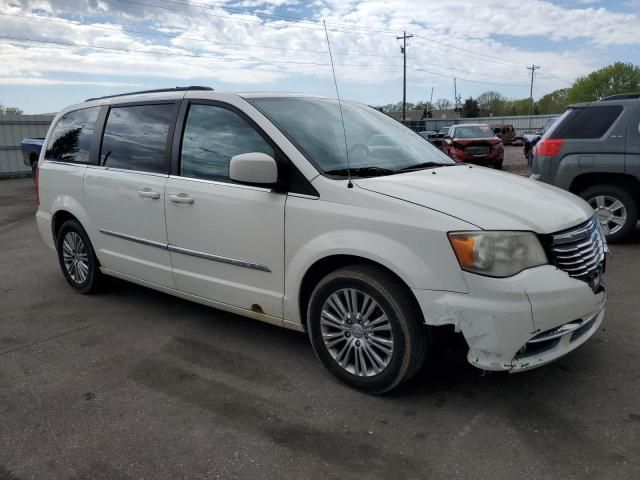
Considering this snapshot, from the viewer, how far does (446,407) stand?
3047 mm

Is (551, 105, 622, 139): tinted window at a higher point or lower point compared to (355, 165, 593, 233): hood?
higher

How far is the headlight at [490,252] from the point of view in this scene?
2713 mm

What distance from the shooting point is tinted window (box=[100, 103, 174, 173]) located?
4.13 m

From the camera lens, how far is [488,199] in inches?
120

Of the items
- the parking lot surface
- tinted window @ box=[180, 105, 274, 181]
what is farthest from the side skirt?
tinted window @ box=[180, 105, 274, 181]

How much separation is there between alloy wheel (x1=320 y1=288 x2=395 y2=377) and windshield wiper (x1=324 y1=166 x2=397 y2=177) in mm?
726

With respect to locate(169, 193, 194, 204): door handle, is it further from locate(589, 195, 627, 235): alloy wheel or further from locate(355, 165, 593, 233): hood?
locate(589, 195, 627, 235): alloy wheel

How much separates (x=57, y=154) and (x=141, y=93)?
1.30 meters

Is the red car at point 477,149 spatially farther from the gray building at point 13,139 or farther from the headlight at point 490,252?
the headlight at point 490,252

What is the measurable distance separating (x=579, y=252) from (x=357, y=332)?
1.32 m

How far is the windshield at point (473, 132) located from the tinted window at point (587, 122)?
11474mm

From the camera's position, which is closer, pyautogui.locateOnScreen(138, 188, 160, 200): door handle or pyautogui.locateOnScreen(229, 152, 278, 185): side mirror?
pyautogui.locateOnScreen(229, 152, 278, 185): side mirror

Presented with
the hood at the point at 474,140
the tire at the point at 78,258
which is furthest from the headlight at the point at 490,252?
the hood at the point at 474,140

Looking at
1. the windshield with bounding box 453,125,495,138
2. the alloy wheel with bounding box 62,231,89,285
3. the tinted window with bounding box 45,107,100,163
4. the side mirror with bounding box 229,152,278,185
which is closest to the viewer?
the side mirror with bounding box 229,152,278,185
